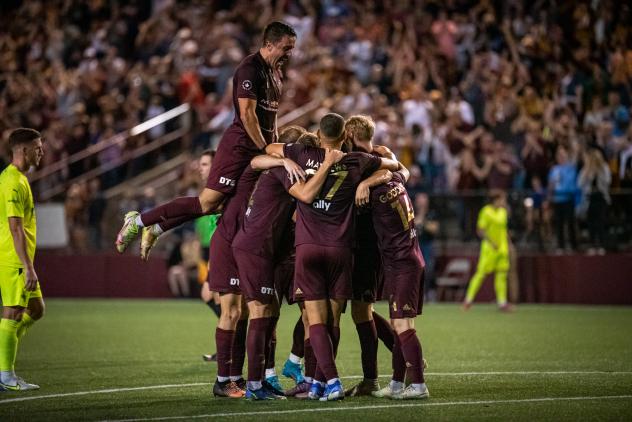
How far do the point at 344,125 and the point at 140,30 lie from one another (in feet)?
67.7

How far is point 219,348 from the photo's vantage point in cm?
1011

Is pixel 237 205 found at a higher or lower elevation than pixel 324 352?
higher

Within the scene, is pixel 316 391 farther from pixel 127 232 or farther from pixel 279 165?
pixel 127 232

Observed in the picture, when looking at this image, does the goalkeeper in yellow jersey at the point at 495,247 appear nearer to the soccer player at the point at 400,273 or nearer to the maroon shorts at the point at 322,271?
the soccer player at the point at 400,273

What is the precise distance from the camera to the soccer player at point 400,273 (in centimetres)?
955

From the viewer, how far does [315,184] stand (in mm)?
9336

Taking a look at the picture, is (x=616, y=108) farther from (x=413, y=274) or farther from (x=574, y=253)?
(x=413, y=274)

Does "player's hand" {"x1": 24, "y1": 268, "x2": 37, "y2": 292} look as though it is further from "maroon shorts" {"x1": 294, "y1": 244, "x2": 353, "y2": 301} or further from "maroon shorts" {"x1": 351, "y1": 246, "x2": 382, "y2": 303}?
"maroon shorts" {"x1": 351, "y1": 246, "x2": 382, "y2": 303}

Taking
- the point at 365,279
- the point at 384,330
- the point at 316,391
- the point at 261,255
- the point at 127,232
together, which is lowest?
the point at 316,391

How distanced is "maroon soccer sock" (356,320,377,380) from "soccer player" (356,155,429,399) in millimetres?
211

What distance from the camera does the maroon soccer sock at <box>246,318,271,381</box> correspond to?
959cm

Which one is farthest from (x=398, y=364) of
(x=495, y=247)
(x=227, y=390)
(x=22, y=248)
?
(x=495, y=247)

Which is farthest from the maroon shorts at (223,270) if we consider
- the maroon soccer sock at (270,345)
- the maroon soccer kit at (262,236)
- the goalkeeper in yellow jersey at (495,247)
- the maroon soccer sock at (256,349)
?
the goalkeeper in yellow jersey at (495,247)

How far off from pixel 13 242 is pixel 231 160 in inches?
89.5
